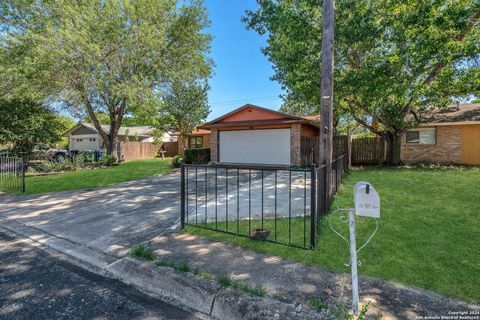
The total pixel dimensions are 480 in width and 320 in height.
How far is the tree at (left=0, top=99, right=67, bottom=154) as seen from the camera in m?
14.1

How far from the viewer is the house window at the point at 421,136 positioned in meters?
15.2

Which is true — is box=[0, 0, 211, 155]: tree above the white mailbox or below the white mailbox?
above

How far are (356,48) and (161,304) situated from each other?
40.4 ft

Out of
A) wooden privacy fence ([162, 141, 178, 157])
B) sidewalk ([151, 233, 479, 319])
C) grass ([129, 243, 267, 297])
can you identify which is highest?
wooden privacy fence ([162, 141, 178, 157])

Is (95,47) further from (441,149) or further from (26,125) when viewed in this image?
(441,149)

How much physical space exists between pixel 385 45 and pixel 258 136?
7709 millimetres

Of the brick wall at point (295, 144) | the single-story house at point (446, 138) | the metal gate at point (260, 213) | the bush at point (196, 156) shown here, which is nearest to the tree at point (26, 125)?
the bush at point (196, 156)

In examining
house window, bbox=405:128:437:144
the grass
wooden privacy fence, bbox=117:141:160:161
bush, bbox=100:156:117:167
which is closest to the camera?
the grass

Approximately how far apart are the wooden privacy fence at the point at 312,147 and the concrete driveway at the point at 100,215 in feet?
27.2

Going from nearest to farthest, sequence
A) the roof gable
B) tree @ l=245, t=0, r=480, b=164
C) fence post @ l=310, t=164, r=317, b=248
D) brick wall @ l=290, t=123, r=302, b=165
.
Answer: fence post @ l=310, t=164, r=317, b=248 → tree @ l=245, t=0, r=480, b=164 → brick wall @ l=290, t=123, r=302, b=165 → the roof gable

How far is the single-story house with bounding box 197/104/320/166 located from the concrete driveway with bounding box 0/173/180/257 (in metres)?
7.82

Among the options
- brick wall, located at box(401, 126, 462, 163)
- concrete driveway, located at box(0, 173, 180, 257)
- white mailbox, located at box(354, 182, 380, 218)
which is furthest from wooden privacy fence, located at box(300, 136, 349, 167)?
white mailbox, located at box(354, 182, 380, 218)

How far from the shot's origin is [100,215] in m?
5.48

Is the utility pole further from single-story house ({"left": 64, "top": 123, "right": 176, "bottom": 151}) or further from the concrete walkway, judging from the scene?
single-story house ({"left": 64, "top": 123, "right": 176, "bottom": 151})
